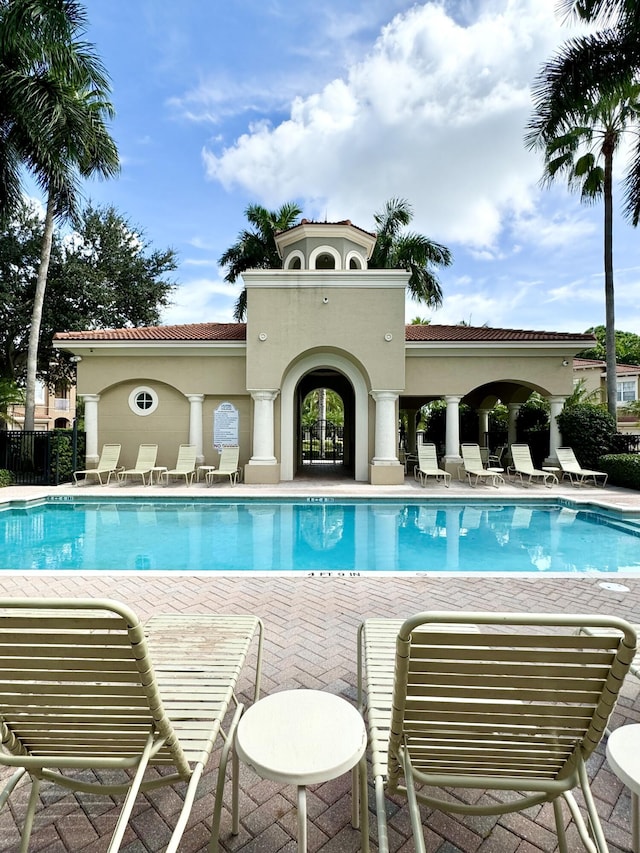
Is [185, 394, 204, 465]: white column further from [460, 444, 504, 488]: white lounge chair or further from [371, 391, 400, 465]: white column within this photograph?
[460, 444, 504, 488]: white lounge chair

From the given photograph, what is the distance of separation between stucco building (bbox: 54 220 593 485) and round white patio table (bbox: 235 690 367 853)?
14240 mm

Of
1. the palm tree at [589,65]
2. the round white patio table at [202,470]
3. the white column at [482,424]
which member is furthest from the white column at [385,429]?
the palm tree at [589,65]

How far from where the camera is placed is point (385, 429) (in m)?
16.5

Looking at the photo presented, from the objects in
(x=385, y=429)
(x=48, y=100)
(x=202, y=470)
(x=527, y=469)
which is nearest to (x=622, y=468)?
(x=527, y=469)

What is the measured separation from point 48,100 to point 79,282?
38.7ft

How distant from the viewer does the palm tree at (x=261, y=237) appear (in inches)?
989

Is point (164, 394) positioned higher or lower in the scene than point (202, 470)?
higher

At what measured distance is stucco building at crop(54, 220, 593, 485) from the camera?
1638 centimetres

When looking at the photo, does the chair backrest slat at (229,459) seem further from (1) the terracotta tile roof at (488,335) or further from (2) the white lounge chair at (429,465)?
(1) the terracotta tile roof at (488,335)

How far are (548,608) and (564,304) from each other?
46049mm

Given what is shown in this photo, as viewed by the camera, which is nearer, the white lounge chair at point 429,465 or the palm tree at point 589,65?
the palm tree at point 589,65

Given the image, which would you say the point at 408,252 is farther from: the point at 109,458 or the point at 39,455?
the point at 39,455

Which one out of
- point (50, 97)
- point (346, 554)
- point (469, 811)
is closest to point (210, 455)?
point (346, 554)

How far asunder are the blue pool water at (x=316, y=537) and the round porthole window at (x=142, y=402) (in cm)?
522
